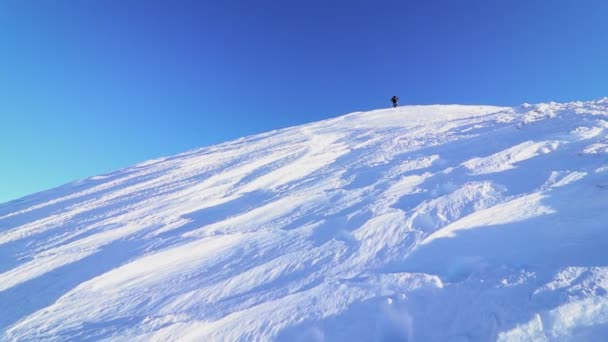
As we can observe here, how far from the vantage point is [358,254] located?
2822 mm

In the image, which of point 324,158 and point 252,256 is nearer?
point 252,256

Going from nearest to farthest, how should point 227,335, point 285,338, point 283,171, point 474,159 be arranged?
point 285,338 < point 227,335 < point 474,159 < point 283,171

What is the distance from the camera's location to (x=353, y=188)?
4566mm

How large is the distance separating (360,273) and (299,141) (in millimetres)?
7018

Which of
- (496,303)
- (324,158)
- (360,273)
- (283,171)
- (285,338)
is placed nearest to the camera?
(496,303)

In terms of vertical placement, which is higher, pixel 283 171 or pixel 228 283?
pixel 283 171

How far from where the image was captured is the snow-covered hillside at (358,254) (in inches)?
77.0

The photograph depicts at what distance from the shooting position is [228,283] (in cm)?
283

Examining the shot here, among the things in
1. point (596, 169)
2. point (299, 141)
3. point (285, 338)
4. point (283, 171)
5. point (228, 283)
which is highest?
point (299, 141)

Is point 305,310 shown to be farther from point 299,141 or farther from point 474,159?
point 299,141

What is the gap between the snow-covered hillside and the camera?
1.96 metres

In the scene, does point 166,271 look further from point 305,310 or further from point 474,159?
point 474,159

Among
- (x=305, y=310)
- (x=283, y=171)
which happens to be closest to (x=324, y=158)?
(x=283, y=171)

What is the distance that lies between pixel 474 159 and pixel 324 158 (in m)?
3.12
